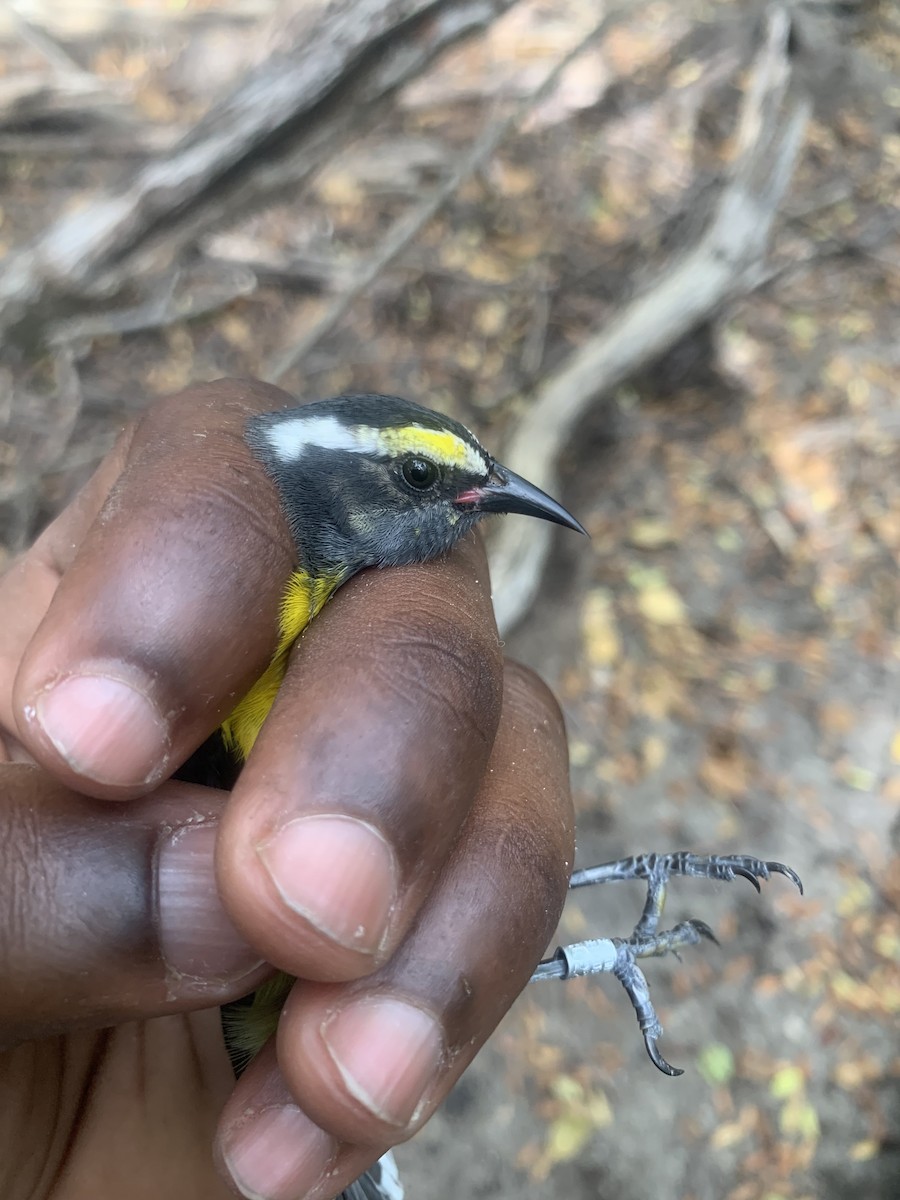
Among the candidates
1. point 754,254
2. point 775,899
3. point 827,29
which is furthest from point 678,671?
point 827,29

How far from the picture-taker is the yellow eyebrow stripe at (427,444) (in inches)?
114

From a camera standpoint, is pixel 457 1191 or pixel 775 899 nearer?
pixel 457 1191

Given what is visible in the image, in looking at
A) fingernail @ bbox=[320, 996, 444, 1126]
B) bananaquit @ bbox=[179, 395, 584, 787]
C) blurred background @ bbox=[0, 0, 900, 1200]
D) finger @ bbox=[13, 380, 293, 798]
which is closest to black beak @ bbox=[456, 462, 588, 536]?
bananaquit @ bbox=[179, 395, 584, 787]

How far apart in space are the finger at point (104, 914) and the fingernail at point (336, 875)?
0.75ft

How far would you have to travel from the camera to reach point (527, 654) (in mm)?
6152

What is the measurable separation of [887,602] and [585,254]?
4.24 m

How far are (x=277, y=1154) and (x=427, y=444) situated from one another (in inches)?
77.2

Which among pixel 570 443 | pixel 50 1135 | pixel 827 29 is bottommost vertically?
pixel 570 443

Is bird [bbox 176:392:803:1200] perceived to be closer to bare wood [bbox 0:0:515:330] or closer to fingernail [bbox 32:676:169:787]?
fingernail [bbox 32:676:169:787]

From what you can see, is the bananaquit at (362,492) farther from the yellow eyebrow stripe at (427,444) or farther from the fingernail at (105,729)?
the fingernail at (105,729)

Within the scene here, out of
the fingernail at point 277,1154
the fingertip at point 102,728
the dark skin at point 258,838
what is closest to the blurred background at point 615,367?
the fingernail at point 277,1154

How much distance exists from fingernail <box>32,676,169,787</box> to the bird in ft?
1.67

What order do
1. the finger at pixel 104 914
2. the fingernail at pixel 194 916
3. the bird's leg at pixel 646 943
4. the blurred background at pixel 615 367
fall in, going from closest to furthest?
the finger at pixel 104 914
the fingernail at pixel 194 916
the bird's leg at pixel 646 943
the blurred background at pixel 615 367

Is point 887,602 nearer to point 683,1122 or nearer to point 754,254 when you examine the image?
point 754,254
